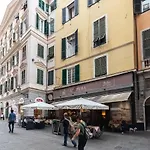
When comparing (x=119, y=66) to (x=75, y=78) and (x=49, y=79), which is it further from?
(x=49, y=79)

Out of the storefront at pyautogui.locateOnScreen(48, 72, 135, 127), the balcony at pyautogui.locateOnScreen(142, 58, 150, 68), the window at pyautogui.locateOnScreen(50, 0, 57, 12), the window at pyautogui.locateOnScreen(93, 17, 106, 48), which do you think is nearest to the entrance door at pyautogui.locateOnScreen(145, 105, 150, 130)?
the storefront at pyautogui.locateOnScreen(48, 72, 135, 127)

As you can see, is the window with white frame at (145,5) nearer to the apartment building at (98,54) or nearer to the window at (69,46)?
the apartment building at (98,54)

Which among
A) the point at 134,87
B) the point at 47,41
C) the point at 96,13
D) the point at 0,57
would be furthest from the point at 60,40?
the point at 0,57

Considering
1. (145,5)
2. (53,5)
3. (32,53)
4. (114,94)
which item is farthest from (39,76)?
(145,5)

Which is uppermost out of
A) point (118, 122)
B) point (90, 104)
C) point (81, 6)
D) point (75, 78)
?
point (81, 6)

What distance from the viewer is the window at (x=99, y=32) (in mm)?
22919

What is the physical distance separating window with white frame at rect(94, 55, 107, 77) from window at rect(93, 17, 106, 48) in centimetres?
125

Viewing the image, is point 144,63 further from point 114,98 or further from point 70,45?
point 70,45

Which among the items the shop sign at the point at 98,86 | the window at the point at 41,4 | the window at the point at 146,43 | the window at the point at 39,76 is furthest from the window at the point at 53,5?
the window at the point at 146,43

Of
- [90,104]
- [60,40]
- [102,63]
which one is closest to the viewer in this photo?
[90,104]

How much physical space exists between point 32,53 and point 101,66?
1103 centimetres

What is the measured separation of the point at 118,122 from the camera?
19.8 metres

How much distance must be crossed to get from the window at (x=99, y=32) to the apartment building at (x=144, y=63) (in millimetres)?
3460

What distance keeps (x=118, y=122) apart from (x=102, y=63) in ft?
17.3
